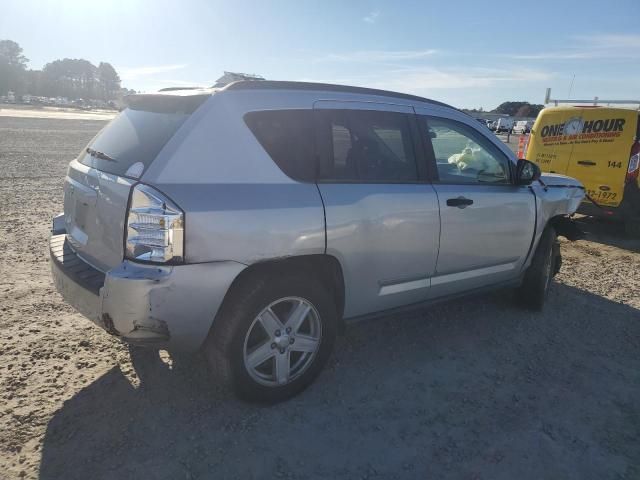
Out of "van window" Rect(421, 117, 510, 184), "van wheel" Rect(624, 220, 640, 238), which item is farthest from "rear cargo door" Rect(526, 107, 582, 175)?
"van window" Rect(421, 117, 510, 184)

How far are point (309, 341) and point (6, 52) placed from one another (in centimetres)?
14055

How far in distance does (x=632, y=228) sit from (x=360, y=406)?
646cm

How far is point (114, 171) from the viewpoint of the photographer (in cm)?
276

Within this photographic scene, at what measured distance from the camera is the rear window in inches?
105

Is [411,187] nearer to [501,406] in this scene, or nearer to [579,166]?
[501,406]

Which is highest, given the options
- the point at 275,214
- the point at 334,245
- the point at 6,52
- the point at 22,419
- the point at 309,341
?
the point at 6,52

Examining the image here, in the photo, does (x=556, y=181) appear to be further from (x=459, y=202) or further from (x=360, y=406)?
(x=360, y=406)

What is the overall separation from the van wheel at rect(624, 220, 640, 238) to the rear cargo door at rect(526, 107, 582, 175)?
3.96 feet

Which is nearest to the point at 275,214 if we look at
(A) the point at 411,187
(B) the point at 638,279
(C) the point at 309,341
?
(C) the point at 309,341

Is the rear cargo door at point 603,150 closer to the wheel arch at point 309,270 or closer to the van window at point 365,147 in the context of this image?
the van window at point 365,147

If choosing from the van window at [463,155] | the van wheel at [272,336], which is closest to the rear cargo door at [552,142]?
the van window at [463,155]

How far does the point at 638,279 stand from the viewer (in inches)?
228

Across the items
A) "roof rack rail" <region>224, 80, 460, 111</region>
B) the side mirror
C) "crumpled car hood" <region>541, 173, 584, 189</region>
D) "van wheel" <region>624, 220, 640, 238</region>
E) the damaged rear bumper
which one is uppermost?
"roof rack rail" <region>224, 80, 460, 111</region>

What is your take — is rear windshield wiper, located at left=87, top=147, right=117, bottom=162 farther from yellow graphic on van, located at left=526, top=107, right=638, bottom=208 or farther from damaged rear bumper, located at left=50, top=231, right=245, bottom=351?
yellow graphic on van, located at left=526, top=107, right=638, bottom=208
